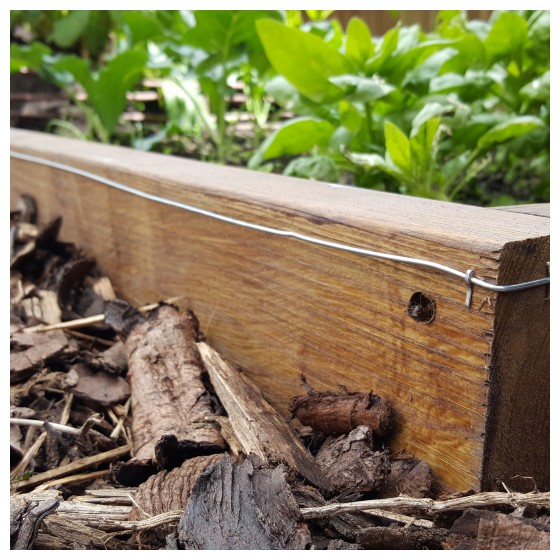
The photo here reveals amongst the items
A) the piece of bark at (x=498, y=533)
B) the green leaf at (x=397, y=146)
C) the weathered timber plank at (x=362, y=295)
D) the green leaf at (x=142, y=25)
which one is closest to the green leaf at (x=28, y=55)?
the green leaf at (x=142, y=25)

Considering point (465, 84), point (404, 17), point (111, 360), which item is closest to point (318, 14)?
point (404, 17)

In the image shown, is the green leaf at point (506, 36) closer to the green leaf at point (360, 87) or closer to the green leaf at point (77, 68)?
the green leaf at point (360, 87)

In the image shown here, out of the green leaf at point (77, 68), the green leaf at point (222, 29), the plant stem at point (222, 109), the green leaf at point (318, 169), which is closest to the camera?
the green leaf at point (318, 169)

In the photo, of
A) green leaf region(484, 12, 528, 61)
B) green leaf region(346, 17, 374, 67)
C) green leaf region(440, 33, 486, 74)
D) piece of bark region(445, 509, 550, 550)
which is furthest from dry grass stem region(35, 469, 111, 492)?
green leaf region(484, 12, 528, 61)

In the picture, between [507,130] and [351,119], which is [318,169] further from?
[507,130]
